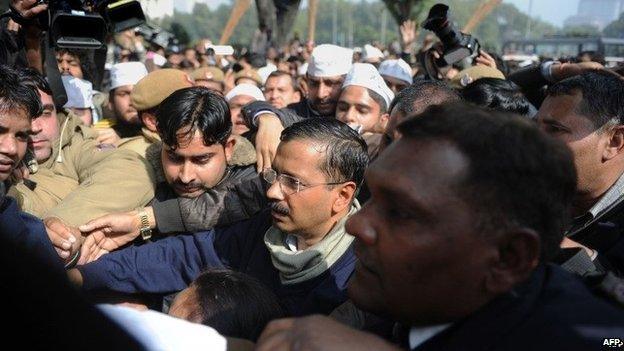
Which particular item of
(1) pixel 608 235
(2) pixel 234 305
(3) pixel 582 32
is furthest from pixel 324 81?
(3) pixel 582 32

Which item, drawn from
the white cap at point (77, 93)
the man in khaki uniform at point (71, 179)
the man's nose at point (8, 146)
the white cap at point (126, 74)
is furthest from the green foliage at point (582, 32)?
the man's nose at point (8, 146)

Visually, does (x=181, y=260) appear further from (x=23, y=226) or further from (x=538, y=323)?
(x=538, y=323)

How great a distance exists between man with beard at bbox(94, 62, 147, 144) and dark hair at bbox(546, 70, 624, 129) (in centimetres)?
284

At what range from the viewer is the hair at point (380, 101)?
A: 4.02 m

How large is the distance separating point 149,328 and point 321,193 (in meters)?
1.35

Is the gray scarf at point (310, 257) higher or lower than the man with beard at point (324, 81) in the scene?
higher

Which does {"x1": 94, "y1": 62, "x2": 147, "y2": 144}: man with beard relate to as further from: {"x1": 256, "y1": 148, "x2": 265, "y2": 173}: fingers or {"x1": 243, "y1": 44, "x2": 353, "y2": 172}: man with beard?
{"x1": 256, "y1": 148, "x2": 265, "y2": 173}: fingers

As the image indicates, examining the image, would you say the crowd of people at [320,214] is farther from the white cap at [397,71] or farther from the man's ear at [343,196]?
the white cap at [397,71]

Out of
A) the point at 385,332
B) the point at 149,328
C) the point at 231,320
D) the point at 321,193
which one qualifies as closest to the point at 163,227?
the point at 321,193

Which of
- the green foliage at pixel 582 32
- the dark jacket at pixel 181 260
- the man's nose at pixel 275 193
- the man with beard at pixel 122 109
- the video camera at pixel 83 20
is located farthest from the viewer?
the green foliage at pixel 582 32

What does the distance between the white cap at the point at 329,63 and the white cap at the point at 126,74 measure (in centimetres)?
148

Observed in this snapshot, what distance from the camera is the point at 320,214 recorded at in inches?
92.0

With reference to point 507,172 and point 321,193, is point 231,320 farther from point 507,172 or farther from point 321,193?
point 507,172

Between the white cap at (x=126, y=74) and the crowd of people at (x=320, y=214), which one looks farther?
the white cap at (x=126, y=74)
